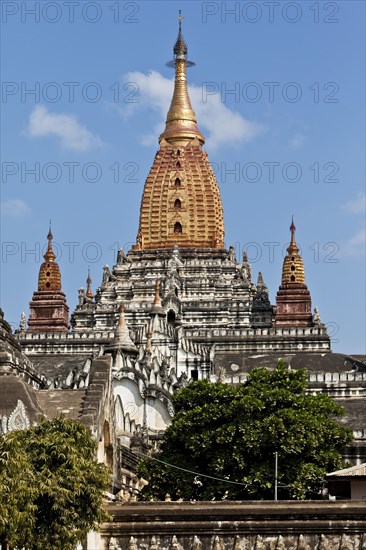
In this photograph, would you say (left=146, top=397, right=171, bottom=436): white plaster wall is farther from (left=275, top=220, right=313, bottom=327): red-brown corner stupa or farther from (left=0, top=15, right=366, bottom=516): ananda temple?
(left=275, top=220, right=313, bottom=327): red-brown corner stupa

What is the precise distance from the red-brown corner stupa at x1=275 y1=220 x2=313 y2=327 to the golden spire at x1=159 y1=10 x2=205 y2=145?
11504mm

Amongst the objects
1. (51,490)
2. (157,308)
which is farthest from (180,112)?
(51,490)

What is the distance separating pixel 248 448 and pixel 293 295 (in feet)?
222

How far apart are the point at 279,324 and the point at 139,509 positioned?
7407 centimetres

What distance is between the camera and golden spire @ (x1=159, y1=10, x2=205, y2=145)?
118 meters

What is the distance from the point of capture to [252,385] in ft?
171

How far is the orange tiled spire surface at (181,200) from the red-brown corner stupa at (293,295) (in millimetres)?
6233

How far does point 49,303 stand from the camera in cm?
11775

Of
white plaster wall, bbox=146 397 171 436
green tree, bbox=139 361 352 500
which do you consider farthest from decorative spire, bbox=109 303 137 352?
green tree, bbox=139 361 352 500

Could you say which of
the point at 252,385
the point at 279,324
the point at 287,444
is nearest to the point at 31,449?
the point at 287,444

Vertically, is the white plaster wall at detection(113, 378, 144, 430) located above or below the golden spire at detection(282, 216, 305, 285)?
below

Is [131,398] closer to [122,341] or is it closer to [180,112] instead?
[122,341]

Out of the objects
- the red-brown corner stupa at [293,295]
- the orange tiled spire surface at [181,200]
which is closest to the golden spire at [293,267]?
the red-brown corner stupa at [293,295]

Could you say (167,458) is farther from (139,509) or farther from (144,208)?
(144,208)
